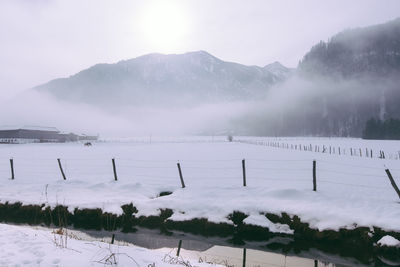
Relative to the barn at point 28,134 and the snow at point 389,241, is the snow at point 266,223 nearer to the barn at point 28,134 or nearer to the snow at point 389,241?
the snow at point 389,241

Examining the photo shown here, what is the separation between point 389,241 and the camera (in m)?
9.38

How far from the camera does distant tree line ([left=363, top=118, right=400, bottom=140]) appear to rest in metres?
119

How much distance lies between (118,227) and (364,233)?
1002 centimetres

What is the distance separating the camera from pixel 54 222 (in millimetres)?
13023

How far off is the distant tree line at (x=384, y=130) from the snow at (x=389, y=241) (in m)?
134

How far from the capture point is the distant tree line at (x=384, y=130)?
119 meters

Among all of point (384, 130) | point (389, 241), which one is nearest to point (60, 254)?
point (389, 241)

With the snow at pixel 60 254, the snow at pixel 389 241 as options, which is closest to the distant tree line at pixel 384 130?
the snow at pixel 389 241

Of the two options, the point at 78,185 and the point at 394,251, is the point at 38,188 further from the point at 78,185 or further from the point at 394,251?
the point at 394,251

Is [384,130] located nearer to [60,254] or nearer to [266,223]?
[266,223]

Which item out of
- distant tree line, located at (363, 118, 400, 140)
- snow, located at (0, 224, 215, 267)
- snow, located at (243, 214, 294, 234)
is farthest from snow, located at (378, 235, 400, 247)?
distant tree line, located at (363, 118, 400, 140)

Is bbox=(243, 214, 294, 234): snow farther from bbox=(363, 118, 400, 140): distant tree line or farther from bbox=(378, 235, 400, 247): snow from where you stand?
bbox=(363, 118, 400, 140): distant tree line

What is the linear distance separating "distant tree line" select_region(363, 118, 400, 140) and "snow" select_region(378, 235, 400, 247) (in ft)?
440

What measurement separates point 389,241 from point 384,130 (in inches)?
5389
